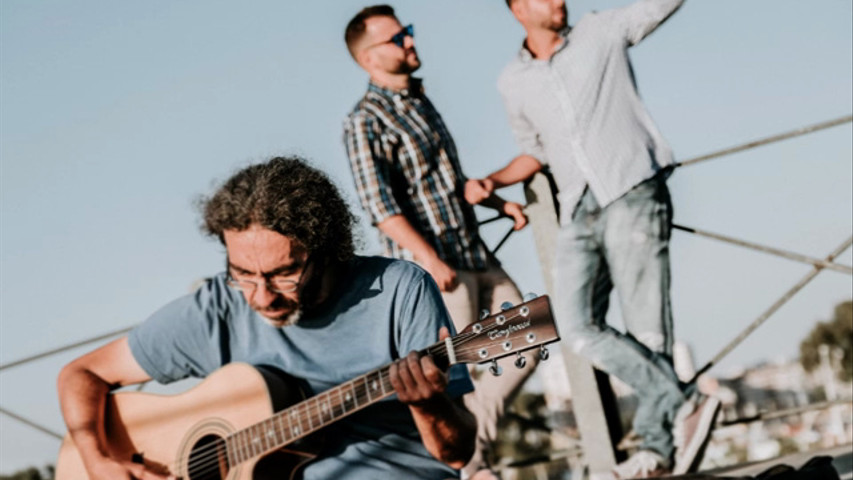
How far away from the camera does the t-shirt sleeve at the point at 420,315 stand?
1082 millimetres

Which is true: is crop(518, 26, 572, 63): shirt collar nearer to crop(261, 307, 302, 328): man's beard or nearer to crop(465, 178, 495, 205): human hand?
crop(465, 178, 495, 205): human hand

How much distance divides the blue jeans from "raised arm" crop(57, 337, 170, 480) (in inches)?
59.5

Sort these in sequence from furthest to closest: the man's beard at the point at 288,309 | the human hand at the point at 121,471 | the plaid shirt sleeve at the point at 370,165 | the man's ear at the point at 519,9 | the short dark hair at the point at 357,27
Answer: the man's ear at the point at 519,9 < the short dark hair at the point at 357,27 < the human hand at the point at 121,471 < the plaid shirt sleeve at the point at 370,165 < the man's beard at the point at 288,309

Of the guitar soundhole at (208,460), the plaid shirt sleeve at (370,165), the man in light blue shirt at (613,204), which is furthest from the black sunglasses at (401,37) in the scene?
the guitar soundhole at (208,460)

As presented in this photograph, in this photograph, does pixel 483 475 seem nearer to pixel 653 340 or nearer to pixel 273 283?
pixel 653 340

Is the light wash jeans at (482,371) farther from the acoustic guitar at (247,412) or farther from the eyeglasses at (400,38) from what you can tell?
the eyeglasses at (400,38)

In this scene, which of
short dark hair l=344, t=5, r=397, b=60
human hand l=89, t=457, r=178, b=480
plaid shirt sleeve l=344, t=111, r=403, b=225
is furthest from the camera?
short dark hair l=344, t=5, r=397, b=60

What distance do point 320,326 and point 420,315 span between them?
0.19 meters

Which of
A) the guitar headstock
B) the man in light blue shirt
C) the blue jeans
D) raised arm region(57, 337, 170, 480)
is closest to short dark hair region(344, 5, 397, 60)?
the man in light blue shirt

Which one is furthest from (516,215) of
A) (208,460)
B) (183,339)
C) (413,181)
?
(413,181)

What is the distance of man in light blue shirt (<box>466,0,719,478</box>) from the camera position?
3.07 meters

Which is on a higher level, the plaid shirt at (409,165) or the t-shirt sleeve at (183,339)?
the plaid shirt at (409,165)

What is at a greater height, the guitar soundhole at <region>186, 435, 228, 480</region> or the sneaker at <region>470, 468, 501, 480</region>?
the guitar soundhole at <region>186, 435, 228, 480</region>

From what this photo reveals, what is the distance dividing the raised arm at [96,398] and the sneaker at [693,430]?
1.60 metres
